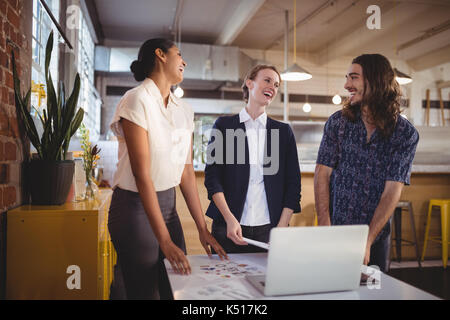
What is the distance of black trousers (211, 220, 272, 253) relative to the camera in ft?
5.85

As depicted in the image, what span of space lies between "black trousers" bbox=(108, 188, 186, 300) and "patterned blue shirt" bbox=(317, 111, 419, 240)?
796 mm

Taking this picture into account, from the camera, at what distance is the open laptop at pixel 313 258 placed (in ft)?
2.93

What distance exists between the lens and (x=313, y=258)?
0.92 m

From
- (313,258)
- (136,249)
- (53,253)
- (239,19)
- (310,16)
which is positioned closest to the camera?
(313,258)

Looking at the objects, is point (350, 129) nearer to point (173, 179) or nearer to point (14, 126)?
point (173, 179)

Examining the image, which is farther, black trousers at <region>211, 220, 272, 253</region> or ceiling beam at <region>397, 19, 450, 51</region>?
ceiling beam at <region>397, 19, 450, 51</region>

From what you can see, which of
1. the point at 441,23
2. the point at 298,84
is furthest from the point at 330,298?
the point at 298,84

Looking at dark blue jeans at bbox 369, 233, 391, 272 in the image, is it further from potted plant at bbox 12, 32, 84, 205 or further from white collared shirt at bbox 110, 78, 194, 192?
potted plant at bbox 12, 32, 84, 205

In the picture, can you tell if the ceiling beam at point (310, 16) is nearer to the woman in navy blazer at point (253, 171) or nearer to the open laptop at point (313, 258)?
the woman in navy blazer at point (253, 171)

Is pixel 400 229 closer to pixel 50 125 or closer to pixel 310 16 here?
pixel 50 125

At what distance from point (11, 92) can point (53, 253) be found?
2.61ft

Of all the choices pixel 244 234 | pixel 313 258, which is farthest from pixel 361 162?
pixel 313 258

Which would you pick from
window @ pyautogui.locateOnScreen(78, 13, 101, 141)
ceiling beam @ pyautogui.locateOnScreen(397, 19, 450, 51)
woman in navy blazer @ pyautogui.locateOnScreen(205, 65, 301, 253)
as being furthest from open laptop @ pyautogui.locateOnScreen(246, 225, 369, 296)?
ceiling beam @ pyautogui.locateOnScreen(397, 19, 450, 51)

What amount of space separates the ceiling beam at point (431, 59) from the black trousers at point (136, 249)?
28.7 ft
